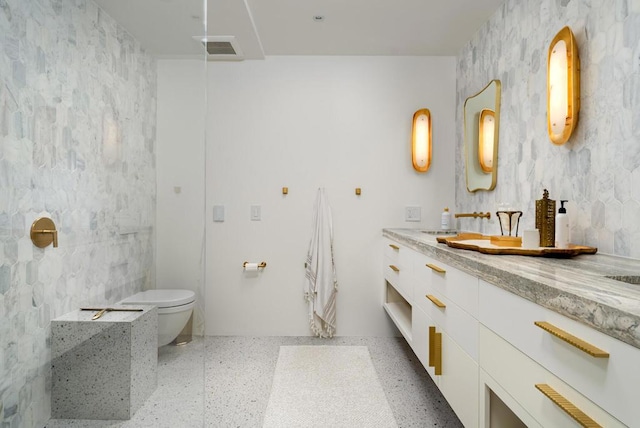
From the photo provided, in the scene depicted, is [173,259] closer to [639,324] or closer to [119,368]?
[119,368]

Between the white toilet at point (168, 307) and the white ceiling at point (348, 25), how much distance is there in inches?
40.5

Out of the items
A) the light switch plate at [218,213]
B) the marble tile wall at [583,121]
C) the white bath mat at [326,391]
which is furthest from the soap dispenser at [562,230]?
the light switch plate at [218,213]

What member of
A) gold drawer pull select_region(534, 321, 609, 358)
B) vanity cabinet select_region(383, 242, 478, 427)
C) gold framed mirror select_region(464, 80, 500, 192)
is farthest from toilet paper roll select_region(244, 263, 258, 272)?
gold drawer pull select_region(534, 321, 609, 358)

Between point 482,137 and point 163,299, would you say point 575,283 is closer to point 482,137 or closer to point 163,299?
point 163,299

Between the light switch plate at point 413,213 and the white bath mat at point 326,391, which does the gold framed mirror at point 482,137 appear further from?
the white bath mat at point 326,391

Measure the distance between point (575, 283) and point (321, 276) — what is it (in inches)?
82.5

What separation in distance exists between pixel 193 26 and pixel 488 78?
5.89ft

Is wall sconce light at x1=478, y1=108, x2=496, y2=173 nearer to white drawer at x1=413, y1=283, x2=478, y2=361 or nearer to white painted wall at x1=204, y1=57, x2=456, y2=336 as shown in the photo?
white painted wall at x1=204, y1=57, x2=456, y2=336

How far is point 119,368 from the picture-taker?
1.30m

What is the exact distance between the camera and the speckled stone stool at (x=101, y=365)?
1194 millimetres

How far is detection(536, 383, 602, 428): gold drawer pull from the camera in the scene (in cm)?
71

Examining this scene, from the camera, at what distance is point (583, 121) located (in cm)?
149

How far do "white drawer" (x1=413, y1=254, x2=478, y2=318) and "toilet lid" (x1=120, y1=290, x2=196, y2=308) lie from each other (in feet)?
3.54

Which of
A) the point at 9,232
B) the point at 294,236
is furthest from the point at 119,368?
the point at 294,236
